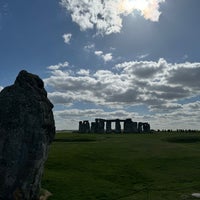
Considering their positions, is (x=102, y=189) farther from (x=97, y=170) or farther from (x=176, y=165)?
(x=176, y=165)

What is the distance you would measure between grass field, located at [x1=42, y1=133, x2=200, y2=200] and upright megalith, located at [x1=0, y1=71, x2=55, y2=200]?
12.8 ft

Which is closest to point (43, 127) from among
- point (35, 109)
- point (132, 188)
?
point (35, 109)

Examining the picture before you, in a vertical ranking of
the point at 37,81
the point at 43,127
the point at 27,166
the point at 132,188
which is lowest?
the point at 132,188

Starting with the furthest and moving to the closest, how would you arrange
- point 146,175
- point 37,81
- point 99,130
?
point 99,130, point 146,175, point 37,81

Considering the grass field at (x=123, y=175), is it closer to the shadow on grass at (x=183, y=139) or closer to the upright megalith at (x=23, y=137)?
the upright megalith at (x=23, y=137)

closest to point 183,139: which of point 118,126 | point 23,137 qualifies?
point 118,126

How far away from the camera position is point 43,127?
19.5 m

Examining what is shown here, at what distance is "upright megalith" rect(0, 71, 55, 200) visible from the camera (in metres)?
18.3

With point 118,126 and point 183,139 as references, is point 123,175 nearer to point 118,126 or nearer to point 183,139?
point 183,139

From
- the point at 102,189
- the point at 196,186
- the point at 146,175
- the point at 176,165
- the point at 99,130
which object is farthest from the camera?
the point at 99,130

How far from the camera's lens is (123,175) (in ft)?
99.0

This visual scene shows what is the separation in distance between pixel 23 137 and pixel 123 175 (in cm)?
1352

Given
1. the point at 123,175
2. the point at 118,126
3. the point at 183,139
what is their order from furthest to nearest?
1. the point at 118,126
2. the point at 183,139
3. the point at 123,175

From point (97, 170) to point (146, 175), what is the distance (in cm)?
434
